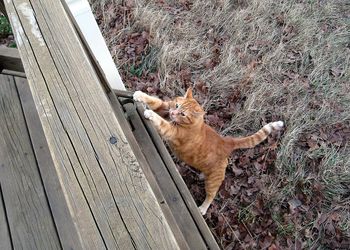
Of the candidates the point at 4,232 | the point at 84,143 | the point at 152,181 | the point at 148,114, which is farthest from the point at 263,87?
the point at 84,143

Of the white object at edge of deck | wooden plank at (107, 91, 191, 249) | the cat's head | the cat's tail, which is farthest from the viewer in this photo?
the cat's tail

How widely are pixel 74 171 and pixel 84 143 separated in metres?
0.10

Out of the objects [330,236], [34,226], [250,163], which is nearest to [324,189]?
[330,236]

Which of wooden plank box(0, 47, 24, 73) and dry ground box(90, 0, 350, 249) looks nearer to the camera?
wooden plank box(0, 47, 24, 73)

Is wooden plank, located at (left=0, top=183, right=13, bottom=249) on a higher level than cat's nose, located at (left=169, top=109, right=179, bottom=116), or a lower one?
higher

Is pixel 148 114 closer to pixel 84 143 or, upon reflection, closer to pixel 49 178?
pixel 49 178

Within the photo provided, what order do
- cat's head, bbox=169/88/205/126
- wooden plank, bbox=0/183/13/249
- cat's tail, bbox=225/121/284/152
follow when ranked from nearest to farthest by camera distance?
wooden plank, bbox=0/183/13/249
cat's head, bbox=169/88/205/126
cat's tail, bbox=225/121/284/152

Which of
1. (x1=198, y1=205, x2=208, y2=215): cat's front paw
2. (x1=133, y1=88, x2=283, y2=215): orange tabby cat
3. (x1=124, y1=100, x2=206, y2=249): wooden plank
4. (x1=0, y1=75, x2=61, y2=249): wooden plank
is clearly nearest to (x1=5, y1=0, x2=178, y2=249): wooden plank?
(x1=0, y1=75, x2=61, y2=249): wooden plank

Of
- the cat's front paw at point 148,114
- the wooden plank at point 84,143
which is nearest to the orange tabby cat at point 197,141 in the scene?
the cat's front paw at point 148,114

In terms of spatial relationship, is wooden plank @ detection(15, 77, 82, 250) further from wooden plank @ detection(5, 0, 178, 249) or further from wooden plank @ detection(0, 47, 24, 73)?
wooden plank @ detection(5, 0, 178, 249)

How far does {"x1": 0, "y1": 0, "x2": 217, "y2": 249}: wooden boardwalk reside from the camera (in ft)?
3.36

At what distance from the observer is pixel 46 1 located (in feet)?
5.23

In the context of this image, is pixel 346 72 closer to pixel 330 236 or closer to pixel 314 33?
pixel 314 33

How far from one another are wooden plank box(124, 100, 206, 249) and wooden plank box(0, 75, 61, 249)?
2.47ft
